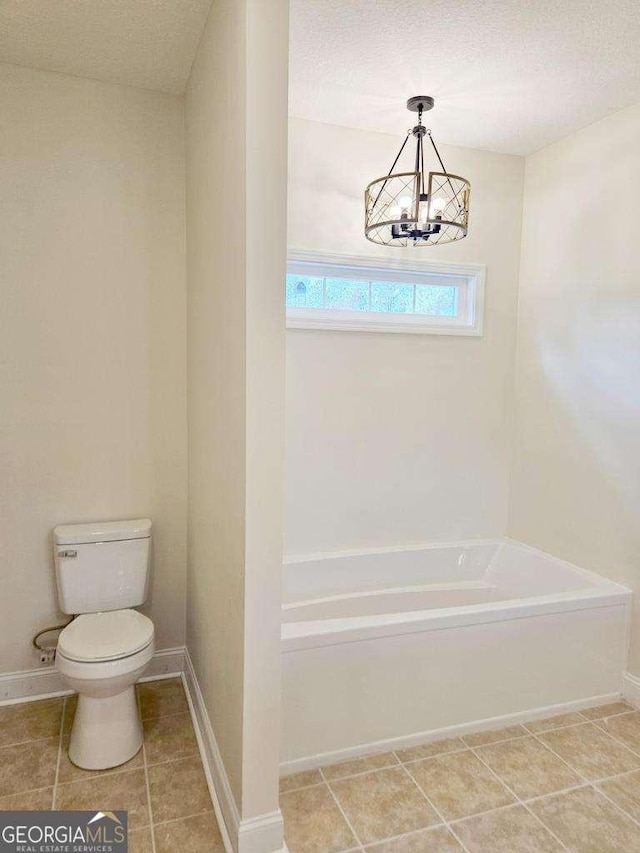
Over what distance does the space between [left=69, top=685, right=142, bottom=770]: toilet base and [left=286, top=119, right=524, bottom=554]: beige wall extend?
47.1 inches

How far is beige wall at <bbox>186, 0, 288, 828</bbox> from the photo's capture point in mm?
1500

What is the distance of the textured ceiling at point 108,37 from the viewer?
1924 mm

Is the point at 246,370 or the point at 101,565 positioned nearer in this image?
the point at 246,370

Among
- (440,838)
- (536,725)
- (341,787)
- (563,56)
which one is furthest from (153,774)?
(563,56)

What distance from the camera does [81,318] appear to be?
2.46 metres

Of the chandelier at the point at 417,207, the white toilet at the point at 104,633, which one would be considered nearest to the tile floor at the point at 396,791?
the white toilet at the point at 104,633

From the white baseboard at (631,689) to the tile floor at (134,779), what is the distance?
1.95 metres

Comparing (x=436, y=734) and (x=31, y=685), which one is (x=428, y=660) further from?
(x=31, y=685)

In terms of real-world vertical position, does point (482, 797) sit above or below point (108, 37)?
below

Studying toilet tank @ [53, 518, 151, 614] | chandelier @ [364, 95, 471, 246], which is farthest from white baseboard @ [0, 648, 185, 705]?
chandelier @ [364, 95, 471, 246]

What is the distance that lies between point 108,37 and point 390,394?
6.69 feet

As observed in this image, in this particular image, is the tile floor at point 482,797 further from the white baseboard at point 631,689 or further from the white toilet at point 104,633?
the white toilet at point 104,633

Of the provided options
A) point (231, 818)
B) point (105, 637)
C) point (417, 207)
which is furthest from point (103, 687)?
point (417, 207)

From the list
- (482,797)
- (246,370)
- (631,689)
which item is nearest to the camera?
(246,370)
